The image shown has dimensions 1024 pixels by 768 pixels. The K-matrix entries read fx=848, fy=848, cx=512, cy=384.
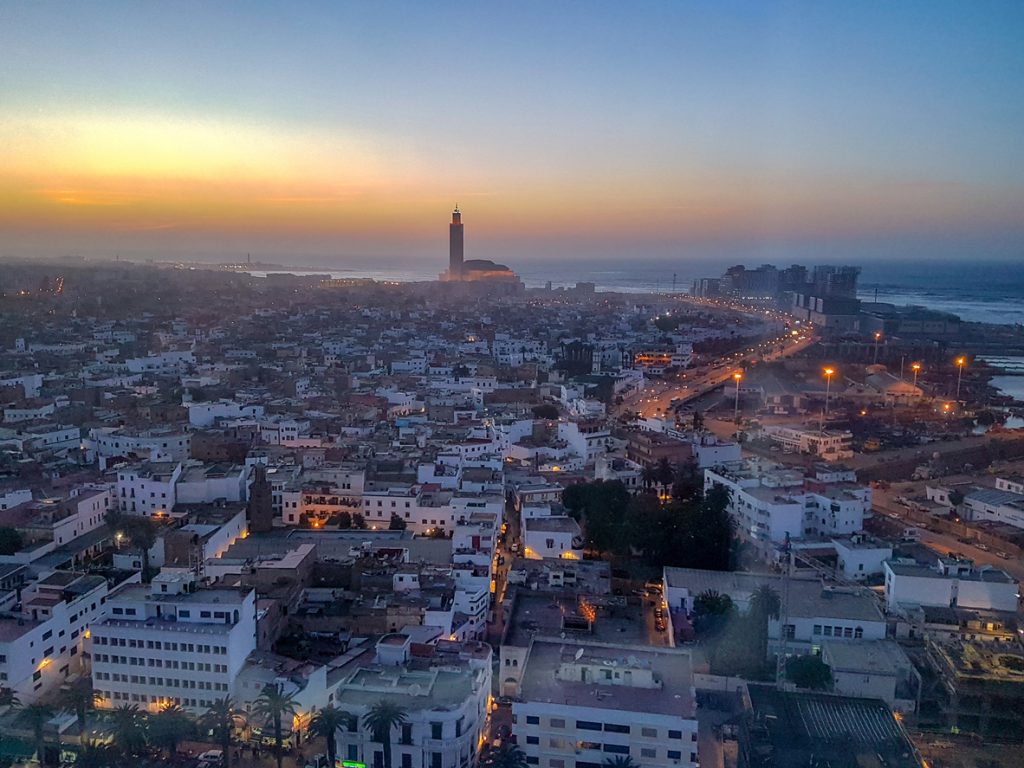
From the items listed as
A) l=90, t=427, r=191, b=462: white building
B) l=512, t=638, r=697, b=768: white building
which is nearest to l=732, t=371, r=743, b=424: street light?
l=90, t=427, r=191, b=462: white building

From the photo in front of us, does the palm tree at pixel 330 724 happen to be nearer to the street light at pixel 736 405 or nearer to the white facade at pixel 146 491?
the white facade at pixel 146 491

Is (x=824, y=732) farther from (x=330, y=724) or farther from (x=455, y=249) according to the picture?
(x=455, y=249)

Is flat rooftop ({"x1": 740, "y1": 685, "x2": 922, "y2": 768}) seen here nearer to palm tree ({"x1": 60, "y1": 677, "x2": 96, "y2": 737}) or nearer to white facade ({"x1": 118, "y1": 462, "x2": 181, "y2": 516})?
palm tree ({"x1": 60, "y1": 677, "x2": 96, "y2": 737})

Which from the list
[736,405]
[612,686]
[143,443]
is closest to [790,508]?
[612,686]

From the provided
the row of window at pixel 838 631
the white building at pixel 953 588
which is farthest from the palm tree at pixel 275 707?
the white building at pixel 953 588

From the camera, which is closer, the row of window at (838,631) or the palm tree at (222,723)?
the palm tree at (222,723)
